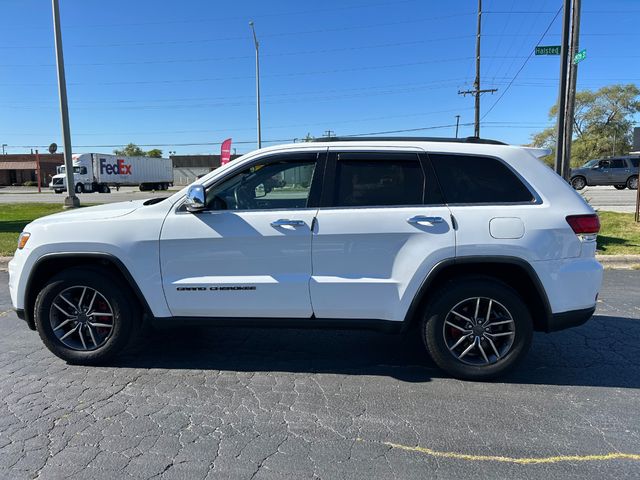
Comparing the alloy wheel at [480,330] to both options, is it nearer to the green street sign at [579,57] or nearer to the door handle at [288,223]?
the door handle at [288,223]

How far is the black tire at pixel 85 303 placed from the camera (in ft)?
12.9

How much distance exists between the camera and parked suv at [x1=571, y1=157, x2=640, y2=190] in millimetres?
26219

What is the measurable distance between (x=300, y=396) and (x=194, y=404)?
763 millimetres

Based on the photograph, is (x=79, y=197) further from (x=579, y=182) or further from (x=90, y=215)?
(x=90, y=215)

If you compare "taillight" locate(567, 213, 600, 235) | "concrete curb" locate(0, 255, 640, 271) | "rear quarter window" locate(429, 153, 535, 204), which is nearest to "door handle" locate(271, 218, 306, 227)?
"rear quarter window" locate(429, 153, 535, 204)

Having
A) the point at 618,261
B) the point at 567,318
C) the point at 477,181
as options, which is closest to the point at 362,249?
the point at 477,181

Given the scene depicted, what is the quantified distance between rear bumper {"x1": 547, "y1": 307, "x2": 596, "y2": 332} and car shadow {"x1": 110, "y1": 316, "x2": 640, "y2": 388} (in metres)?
0.48

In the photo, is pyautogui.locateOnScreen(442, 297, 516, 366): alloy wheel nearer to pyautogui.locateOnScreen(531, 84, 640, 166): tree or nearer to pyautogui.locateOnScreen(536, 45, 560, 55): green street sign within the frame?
pyautogui.locateOnScreen(536, 45, 560, 55): green street sign

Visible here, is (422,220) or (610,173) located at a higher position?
(610,173)

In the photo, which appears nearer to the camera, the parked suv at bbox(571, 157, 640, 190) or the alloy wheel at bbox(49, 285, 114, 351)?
the alloy wheel at bbox(49, 285, 114, 351)

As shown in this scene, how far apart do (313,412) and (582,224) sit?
241cm

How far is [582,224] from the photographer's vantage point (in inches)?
140

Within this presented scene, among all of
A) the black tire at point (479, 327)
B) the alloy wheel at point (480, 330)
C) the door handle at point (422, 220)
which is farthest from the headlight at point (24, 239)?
the alloy wheel at point (480, 330)

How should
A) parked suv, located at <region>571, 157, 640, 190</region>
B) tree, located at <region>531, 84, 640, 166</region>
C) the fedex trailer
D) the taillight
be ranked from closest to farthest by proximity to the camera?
the taillight → parked suv, located at <region>571, 157, 640, 190</region> → the fedex trailer → tree, located at <region>531, 84, 640, 166</region>
